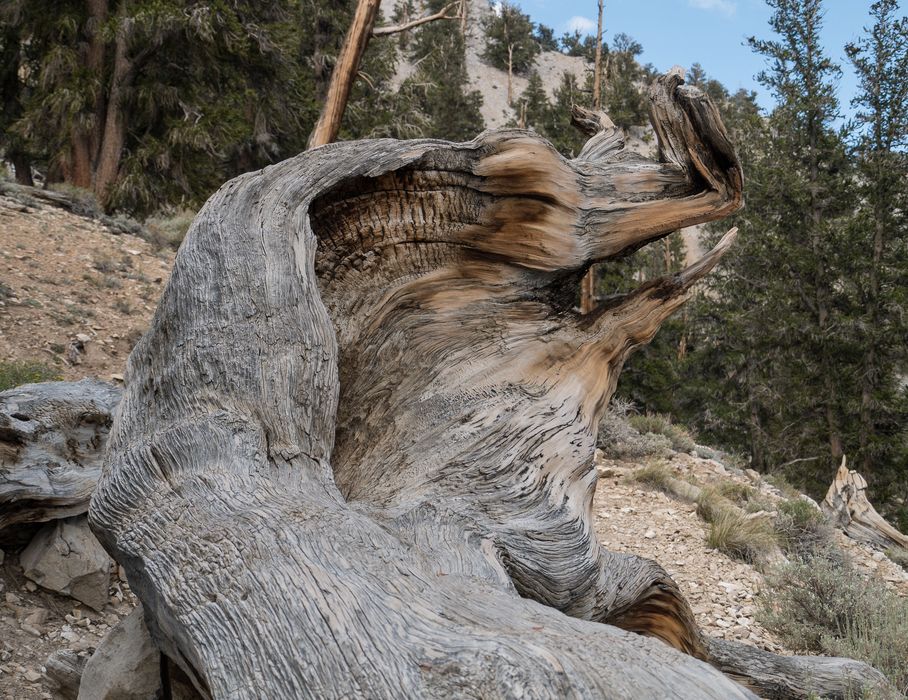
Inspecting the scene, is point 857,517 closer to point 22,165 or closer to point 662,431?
point 662,431

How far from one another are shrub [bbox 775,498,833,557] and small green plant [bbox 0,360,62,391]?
5798mm

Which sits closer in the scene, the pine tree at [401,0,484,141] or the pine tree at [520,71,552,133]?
the pine tree at [520,71,552,133]

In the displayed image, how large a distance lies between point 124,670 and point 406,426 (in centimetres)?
112

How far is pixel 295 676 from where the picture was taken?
1.44 m

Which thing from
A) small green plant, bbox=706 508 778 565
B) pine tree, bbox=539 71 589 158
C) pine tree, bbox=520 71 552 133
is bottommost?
small green plant, bbox=706 508 778 565

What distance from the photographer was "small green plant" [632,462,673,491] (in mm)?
7266

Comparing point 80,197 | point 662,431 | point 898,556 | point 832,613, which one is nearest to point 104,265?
point 80,197

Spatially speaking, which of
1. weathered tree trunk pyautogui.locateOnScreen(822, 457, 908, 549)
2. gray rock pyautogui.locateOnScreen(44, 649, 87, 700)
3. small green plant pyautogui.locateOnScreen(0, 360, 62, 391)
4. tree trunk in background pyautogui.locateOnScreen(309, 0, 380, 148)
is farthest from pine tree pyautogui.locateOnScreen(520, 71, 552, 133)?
gray rock pyautogui.locateOnScreen(44, 649, 87, 700)

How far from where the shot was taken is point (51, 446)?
3713 millimetres

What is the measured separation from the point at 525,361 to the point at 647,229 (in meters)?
0.82

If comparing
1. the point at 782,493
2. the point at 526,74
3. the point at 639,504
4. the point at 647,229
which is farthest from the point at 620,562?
the point at 526,74

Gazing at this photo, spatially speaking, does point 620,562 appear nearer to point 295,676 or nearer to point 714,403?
point 295,676

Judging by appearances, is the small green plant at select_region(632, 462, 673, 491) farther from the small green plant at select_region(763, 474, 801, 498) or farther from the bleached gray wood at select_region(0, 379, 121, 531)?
the bleached gray wood at select_region(0, 379, 121, 531)

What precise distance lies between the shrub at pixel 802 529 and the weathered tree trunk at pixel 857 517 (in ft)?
4.31
